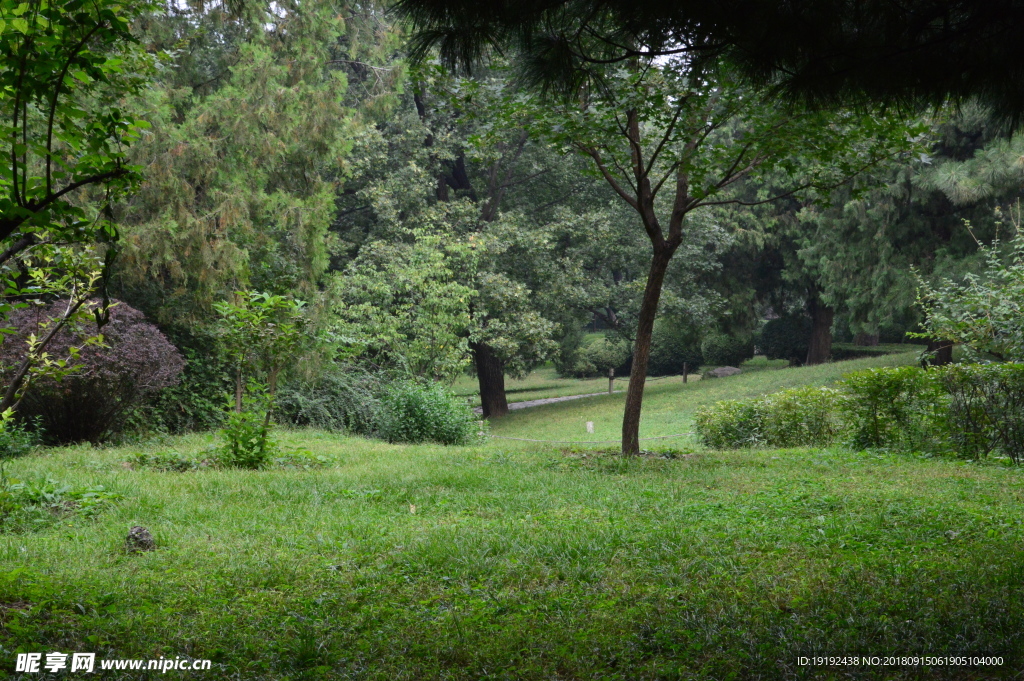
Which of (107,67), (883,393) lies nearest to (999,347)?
(883,393)

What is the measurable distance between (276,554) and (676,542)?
2.57 m

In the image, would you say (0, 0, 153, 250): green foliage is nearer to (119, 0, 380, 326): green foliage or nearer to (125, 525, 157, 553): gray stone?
→ (125, 525, 157, 553): gray stone

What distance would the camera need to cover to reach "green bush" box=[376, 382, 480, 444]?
1266 cm

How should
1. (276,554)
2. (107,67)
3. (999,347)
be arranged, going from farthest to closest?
(999,347)
(276,554)
(107,67)

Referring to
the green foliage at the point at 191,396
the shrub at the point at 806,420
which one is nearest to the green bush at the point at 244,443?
the green foliage at the point at 191,396

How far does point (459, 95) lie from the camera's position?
8.43m

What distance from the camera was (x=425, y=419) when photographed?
12648 mm

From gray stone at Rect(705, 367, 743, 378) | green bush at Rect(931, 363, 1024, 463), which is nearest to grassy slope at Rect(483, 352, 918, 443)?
gray stone at Rect(705, 367, 743, 378)

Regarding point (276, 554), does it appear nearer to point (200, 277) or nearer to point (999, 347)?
point (200, 277)

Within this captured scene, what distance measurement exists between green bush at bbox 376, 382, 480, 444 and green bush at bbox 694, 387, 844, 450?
434cm

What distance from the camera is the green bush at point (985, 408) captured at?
28.5 feet

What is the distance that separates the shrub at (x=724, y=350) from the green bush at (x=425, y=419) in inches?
763

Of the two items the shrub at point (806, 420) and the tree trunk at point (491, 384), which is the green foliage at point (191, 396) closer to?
the shrub at point (806, 420)

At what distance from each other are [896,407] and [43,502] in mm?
9618
